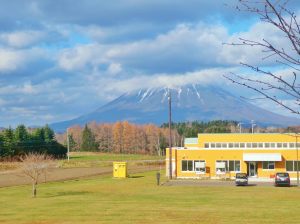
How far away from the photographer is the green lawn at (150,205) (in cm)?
2814

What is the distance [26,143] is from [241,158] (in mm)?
73492

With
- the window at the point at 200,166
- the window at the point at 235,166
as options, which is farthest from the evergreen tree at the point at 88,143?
the window at the point at 235,166

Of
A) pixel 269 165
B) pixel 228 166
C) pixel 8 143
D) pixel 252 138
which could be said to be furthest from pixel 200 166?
pixel 8 143

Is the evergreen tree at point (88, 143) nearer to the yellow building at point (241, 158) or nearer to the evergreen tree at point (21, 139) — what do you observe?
the evergreen tree at point (21, 139)

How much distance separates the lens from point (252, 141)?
67.2m

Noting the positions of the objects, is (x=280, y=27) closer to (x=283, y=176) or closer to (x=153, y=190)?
(x=153, y=190)

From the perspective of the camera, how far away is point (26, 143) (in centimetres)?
12700

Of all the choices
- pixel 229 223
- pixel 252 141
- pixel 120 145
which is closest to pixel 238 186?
pixel 252 141

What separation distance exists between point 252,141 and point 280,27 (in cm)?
6369

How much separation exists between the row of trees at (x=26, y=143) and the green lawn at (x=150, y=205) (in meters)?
64.8

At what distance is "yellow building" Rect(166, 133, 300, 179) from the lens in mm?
64375

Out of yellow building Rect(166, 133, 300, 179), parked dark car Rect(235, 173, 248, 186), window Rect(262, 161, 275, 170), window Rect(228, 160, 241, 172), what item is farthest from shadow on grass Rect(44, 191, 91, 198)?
window Rect(262, 161, 275, 170)

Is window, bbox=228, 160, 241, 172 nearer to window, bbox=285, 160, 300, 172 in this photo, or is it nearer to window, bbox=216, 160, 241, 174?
window, bbox=216, 160, 241, 174

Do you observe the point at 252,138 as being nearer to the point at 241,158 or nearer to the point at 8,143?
the point at 241,158
